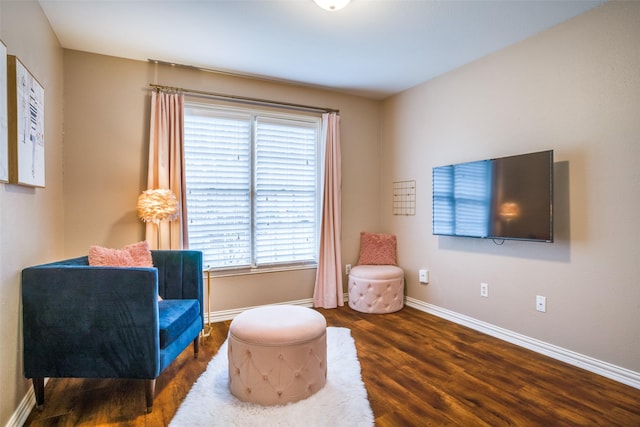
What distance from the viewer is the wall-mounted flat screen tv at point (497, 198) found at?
260 centimetres

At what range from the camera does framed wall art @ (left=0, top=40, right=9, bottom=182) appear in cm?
163

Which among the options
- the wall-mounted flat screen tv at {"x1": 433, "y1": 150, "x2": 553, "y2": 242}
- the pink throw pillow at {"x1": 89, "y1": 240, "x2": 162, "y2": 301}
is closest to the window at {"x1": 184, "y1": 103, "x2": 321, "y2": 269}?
the pink throw pillow at {"x1": 89, "y1": 240, "x2": 162, "y2": 301}

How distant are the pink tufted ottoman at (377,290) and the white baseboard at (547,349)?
0.40m

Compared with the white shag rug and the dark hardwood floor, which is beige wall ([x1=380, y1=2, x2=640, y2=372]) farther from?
the white shag rug

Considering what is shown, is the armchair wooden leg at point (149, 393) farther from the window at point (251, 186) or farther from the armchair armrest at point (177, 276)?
the window at point (251, 186)

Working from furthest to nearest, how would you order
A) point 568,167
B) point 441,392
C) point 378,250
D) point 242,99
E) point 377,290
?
point 378,250 < point 377,290 < point 242,99 < point 568,167 < point 441,392

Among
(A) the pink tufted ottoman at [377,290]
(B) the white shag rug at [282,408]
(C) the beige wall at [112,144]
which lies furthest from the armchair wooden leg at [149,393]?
(A) the pink tufted ottoman at [377,290]

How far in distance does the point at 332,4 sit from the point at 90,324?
2478 millimetres

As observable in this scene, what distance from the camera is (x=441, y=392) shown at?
7.04 feet

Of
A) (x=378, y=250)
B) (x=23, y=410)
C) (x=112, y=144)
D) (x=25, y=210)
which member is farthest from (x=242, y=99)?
(x=23, y=410)

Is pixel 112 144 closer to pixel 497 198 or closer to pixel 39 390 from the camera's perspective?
pixel 39 390

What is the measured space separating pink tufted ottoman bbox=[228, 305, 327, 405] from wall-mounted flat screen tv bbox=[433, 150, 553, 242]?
187 centimetres

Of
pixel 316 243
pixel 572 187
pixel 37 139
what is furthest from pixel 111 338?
pixel 572 187

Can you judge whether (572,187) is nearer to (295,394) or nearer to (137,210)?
(295,394)
